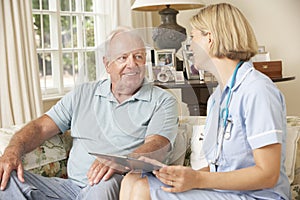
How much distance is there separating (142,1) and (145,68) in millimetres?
1526

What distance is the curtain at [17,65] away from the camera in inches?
119

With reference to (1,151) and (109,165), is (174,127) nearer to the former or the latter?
(109,165)

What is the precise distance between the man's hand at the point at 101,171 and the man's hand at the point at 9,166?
254 millimetres

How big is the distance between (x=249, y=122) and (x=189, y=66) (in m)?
0.60

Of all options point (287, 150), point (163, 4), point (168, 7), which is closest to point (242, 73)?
point (287, 150)

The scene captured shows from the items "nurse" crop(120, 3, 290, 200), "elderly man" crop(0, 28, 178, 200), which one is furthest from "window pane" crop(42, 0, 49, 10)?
"nurse" crop(120, 3, 290, 200)

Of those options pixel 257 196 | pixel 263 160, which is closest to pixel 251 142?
pixel 263 160

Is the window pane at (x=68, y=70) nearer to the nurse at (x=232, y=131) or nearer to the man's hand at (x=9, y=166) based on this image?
the man's hand at (x=9, y=166)

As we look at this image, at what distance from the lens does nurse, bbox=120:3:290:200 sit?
1.46 metres

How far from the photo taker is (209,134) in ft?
5.48

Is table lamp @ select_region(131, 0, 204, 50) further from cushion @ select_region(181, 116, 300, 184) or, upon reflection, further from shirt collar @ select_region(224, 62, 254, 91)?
shirt collar @ select_region(224, 62, 254, 91)

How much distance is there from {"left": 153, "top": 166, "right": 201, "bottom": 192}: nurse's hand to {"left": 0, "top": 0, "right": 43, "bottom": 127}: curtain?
1764mm

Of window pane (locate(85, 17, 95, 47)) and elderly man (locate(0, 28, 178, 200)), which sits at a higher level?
window pane (locate(85, 17, 95, 47))

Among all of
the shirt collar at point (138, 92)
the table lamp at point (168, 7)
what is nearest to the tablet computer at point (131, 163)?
the shirt collar at point (138, 92)
